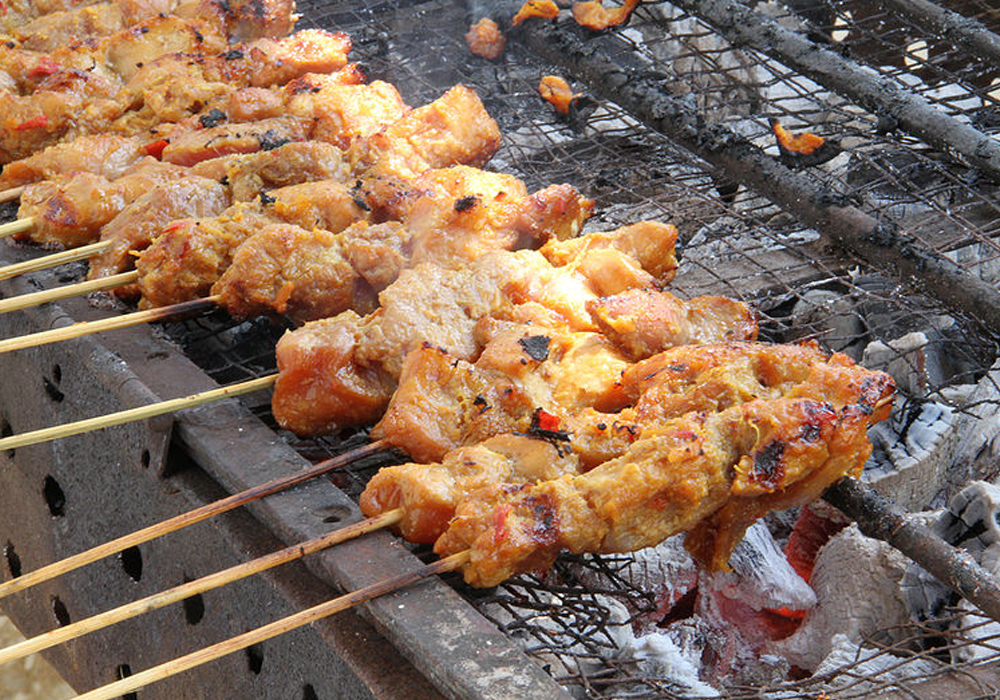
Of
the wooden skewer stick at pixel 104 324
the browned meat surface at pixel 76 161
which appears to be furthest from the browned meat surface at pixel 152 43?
the wooden skewer stick at pixel 104 324

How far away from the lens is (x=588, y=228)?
4762 millimetres

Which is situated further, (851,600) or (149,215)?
(149,215)

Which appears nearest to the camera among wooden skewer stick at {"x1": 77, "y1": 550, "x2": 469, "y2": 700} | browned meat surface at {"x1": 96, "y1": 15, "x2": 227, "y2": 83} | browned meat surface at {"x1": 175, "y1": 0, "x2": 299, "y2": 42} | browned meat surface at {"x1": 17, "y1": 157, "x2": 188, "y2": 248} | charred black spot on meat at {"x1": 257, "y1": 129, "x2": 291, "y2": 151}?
wooden skewer stick at {"x1": 77, "y1": 550, "x2": 469, "y2": 700}

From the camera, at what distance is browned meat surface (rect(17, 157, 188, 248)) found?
3848mm

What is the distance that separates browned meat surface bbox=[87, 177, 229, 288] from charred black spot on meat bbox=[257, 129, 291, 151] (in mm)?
342

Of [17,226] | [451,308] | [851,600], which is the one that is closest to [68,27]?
[17,226]

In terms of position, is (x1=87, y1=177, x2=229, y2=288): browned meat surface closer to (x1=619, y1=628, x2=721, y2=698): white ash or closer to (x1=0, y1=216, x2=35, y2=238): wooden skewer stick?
(x1=0, y1=216, x2=35, y2=238): wooden skewer stick

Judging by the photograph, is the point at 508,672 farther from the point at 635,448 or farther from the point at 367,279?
the point at 367,279

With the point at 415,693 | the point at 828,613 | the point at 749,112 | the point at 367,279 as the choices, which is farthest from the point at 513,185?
the point at 749,112

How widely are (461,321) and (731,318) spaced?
0.82 metres

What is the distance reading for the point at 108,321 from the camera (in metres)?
3.20

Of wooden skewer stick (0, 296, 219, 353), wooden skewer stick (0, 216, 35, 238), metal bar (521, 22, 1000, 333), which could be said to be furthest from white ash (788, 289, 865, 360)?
wooden skewer stick (0, 216, 35, 238)

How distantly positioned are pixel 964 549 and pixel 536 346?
1376 mm

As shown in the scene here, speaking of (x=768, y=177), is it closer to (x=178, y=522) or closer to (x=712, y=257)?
(x=712, y=257)
